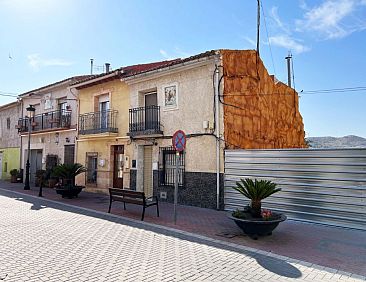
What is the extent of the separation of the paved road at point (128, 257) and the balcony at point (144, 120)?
5.48m

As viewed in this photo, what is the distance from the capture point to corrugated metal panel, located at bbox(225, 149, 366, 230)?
26.4ft

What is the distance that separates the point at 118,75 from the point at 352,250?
1213 centimetres

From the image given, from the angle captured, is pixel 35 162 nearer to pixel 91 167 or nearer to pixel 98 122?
pixel 91 167

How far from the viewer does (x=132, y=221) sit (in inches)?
338

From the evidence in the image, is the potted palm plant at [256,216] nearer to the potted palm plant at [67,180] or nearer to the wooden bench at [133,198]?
the wooden bench at [133,198]

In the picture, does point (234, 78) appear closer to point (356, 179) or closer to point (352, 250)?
point (356, 179)

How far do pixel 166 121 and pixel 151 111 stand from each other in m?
1.21

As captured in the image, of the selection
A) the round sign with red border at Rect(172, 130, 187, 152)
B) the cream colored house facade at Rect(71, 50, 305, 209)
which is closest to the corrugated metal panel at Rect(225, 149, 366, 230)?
the cream colored house facade at Rect(71, 50, 305, 209)

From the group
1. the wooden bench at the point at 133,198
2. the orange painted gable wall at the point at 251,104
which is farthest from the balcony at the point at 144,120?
the wooden bench at the point at 133,198

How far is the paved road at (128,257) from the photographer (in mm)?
4559

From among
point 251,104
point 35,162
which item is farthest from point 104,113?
point 35,162

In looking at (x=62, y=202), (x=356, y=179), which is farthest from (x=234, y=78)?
(x=62, y=202)

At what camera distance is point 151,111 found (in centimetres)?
1333

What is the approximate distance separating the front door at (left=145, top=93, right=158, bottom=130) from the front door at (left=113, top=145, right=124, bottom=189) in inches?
94.4
